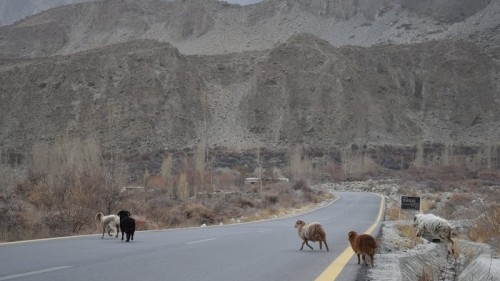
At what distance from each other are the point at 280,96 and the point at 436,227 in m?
78.6

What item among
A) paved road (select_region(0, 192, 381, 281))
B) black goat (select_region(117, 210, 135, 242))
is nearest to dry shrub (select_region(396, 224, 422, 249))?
paved road (select_region(0, 192, 381, 281))

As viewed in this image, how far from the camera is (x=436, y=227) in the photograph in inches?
534

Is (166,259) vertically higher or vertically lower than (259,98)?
lower

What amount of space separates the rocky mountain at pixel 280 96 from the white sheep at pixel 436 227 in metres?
60.1

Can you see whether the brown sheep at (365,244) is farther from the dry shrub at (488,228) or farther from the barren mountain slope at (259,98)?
the barren mountain slope at (259,98)

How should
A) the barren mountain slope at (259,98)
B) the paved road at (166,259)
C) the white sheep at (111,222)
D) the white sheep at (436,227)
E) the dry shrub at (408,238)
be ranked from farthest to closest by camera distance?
the barren mountain slope at (259,98) → the white sheep at (111,222) → the dry shrub at (408,238) → the white sheep at (436,227) → the paved road at (166,259)

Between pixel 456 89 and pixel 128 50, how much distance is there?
5287 cm

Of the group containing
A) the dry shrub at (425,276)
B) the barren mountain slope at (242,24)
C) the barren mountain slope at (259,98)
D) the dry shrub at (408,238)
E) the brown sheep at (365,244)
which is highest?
the barren mountain slope at (242,24)

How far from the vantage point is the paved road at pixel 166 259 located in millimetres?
8016

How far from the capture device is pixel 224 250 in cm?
1164

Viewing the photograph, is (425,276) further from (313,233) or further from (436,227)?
Answer: (436,227)

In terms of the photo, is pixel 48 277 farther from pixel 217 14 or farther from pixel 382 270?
pixel 217 14

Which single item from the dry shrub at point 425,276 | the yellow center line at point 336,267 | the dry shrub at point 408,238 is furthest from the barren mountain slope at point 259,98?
the dry shrub at point 425,276

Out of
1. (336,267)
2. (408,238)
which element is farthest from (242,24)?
(336,267)
